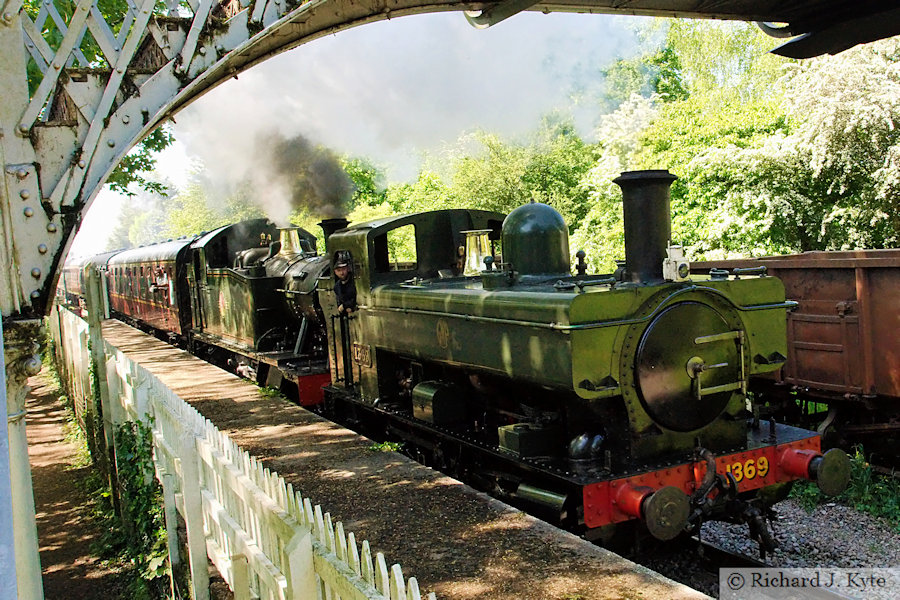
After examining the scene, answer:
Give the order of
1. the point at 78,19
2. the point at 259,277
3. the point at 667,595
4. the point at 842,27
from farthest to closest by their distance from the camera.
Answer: the point at 259,277 < the point at 842,27 < the point at 667,595 < the point at 78,19

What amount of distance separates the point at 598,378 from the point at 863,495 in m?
3.16

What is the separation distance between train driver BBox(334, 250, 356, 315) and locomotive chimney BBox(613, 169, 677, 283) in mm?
3330

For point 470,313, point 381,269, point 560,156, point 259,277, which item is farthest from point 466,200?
point 470,313

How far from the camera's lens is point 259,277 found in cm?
1095

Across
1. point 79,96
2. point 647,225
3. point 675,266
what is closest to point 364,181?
point 647,225

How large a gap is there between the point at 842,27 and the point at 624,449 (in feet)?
9.53

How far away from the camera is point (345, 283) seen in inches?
296

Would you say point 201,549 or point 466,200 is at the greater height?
point 466,200

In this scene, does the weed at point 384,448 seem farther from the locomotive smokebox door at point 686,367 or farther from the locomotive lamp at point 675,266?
the locomotive lamp at point 675,266

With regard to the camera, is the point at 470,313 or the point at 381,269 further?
the point at 381,269

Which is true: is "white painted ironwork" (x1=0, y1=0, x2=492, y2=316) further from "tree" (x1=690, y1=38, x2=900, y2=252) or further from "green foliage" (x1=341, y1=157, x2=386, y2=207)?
"green foliage" (x1=341, y1=157, x2=386, y2=207)

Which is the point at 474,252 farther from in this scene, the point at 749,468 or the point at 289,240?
the point at 289,240

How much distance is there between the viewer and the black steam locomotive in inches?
178

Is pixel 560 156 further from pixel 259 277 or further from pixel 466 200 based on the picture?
pixel 259 277
